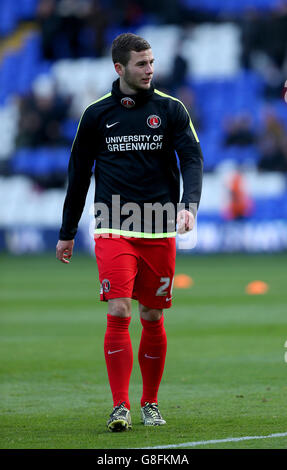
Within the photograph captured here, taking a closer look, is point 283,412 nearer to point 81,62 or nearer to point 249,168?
point 249,168

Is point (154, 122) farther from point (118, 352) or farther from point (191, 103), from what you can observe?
point (191, 103)

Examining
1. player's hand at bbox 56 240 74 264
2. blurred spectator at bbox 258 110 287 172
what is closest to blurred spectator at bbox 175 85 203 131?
blurred spectator at bbox 258 110 287 172

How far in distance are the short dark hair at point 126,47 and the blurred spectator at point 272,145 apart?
19.4 meters

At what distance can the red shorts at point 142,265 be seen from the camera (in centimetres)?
555

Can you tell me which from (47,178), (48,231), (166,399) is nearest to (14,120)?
(47,178)

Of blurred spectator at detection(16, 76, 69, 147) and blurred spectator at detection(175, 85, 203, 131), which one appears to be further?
blurred spectator at detection(16, 76, 69, 147)

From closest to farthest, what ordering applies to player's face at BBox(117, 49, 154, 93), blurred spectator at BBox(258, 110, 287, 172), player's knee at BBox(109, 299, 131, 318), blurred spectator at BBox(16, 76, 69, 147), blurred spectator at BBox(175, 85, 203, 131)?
player's knee at BBox(109, 299, 131, 318) → player's face at BBox(117, 49, 154, 93) → blurred spectator at BBox(258, 110, 287, 172) → blurred spectator at BBox(175, 85, 203, 131) → blurred spectator at BBox(16, 76, 69, 147)

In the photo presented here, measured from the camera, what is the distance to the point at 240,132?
25.8 meters

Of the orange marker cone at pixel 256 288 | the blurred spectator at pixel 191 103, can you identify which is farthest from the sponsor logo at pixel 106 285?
the blurred spectator at pixel 191 103

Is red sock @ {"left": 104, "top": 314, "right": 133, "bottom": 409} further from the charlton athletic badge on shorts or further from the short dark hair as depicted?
the short dark hair

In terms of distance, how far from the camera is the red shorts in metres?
5.55

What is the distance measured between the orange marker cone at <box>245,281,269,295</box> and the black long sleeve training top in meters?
8.91

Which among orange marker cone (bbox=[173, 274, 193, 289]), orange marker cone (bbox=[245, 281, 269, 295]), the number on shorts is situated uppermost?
the number on shorts

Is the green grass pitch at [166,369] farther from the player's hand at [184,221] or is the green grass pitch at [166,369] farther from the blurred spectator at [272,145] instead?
the blurred spectator at [272,145]
